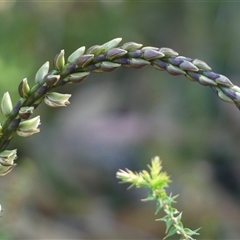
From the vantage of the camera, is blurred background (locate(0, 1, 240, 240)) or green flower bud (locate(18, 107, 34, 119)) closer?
green flower bud (locate(18, 107, 34, 119))

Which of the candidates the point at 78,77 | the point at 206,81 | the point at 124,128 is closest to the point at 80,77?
the point at 78,77

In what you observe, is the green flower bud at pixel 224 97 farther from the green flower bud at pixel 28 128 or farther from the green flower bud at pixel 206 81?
the green flower bud at pixel 28 128

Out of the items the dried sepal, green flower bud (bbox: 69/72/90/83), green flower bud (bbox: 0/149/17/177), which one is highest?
green flower bud (bbox: 69/72/90/83)

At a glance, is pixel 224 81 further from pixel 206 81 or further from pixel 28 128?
pixel 28 128

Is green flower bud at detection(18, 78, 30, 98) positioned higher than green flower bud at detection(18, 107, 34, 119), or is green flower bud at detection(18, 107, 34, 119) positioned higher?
green flower bud at detection(18, 78, 30, 98)

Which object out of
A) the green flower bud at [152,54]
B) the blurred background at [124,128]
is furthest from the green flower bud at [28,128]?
the blurred background at [124,128]

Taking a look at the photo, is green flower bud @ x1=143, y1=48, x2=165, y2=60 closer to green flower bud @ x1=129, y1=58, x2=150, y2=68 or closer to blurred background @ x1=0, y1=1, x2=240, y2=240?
green flower bud @ x1=129, y1=58, x2=150, y2=68

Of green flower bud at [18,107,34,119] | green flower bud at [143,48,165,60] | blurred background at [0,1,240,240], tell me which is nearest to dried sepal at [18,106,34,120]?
green flower bud at [18,107,34,119]

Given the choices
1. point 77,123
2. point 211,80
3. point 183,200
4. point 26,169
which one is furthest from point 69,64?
point 77,123

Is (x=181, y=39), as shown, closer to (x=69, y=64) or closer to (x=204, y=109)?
(x=204, y=109)
